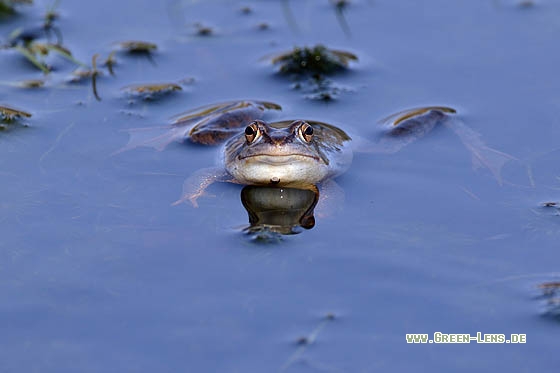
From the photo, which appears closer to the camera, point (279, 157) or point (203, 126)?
Result: point (279, 157)

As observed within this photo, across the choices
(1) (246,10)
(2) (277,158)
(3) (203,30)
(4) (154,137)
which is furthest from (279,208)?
(1) (246,10)

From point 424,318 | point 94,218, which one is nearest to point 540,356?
point 424,318

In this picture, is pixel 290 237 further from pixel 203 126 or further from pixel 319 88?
pixel 319 88

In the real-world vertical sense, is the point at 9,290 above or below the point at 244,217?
below

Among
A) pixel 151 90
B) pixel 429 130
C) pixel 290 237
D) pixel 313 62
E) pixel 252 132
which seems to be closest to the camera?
pixel 290 237

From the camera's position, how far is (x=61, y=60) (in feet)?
28.7

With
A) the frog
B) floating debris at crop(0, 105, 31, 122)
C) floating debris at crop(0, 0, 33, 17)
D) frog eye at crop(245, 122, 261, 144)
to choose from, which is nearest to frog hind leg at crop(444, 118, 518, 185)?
the frog

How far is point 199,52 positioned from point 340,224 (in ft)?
12.8

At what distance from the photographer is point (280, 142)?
20.2 feet

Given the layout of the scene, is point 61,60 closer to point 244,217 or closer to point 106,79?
point 106,79

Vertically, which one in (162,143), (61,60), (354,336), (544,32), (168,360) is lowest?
(168,360)

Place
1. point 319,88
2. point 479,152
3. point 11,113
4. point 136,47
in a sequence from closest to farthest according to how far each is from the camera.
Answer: point 479,152 → point 11,113 → point 319,88 → point 136,47

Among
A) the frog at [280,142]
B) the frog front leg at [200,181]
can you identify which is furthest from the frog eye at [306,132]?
the frog front leg at [200,181]

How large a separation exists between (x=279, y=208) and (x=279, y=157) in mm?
421
